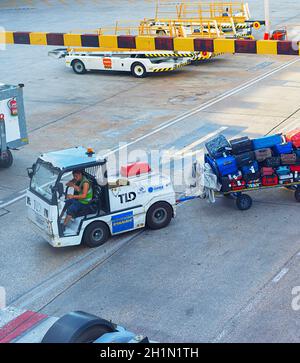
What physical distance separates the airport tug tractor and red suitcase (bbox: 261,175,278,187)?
Answer: 6.39ft

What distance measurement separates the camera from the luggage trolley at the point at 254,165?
1373cm

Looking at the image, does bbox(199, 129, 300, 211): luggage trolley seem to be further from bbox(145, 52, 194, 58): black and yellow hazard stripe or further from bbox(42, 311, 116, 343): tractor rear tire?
bbox(145, 52, 194, 58): black and yellow hazard stripe

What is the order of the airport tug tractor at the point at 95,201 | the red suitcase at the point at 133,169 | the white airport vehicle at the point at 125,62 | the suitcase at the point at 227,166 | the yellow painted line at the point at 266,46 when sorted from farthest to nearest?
the white airport vehicle at the point at 125,62 < the yellow painted line at the point at 266,46 < the suitcase at the point at 227,166 < the red suitcase at the point at 133,169 < the airport tug tractor at the point at 95,201

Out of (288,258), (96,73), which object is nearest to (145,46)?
(288,258)

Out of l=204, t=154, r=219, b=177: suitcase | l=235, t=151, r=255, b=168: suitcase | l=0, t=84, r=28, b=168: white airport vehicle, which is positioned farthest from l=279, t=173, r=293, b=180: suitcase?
l=0, t=84, r=28, b=168: white airport vehicle

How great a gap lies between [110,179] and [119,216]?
74cm

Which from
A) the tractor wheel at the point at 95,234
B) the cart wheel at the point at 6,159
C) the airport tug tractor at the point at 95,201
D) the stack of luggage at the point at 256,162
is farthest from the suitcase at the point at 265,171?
the cart wheel at the point at 6,159

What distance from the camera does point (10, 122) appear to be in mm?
17312

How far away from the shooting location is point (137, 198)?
13.0 metres

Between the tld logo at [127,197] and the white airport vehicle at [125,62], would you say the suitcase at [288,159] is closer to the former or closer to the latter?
the tld logo at [127,197]

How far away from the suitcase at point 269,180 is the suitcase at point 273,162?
0.21m

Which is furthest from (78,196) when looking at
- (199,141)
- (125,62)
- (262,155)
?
(125,62)

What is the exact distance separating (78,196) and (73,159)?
2.26 ft

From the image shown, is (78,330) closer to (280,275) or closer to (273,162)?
(280,275)
